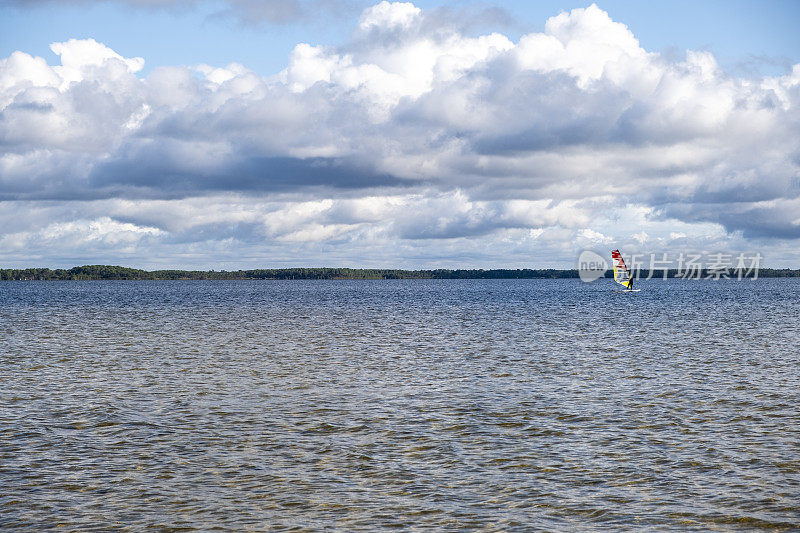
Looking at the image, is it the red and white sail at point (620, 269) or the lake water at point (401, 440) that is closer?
the lake water at point (401, 440)

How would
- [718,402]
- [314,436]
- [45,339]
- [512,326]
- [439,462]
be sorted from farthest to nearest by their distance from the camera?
[512,326] < [45,339] < [718,402] < [314,436] < [439,462]

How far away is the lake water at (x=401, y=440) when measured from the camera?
14188 millimetres

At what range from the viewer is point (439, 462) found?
17.6 m

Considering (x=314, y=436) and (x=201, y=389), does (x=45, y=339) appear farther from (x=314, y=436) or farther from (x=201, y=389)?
(x=314, y=436)

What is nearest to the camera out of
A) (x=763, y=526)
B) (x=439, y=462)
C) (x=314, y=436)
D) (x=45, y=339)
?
(x=763, y=526)

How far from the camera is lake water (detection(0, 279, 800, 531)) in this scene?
46.5ft

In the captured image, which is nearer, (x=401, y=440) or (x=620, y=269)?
(x=401, y=440)

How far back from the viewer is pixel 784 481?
624 inches

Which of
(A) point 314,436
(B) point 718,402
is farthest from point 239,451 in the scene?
(B) point 718,402

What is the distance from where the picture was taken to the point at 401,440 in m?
19.8

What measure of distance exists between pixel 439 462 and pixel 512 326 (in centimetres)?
4738

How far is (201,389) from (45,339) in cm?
2838

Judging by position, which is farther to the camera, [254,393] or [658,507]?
[254,393]

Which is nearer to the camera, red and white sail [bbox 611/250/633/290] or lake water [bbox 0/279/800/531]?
lake water [bbox 0/279/800/531]
